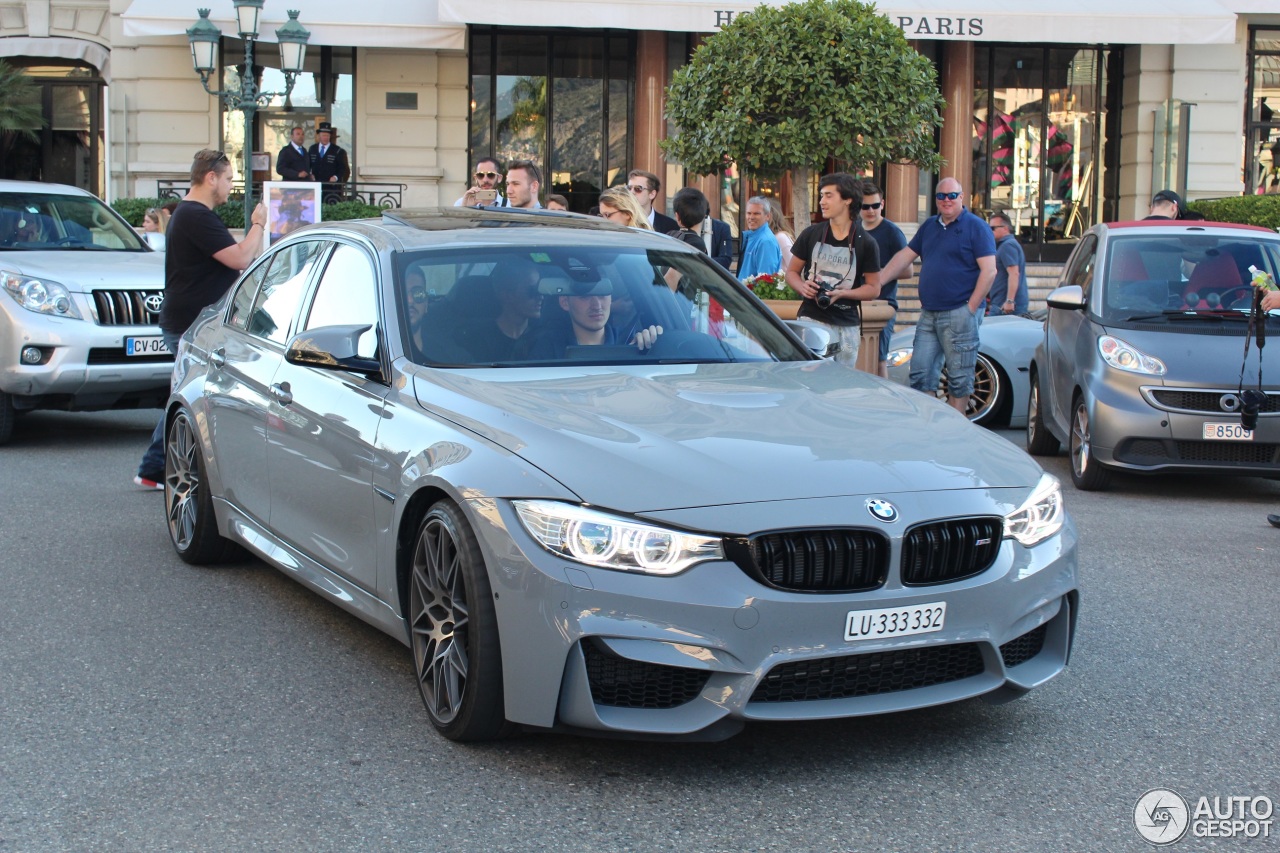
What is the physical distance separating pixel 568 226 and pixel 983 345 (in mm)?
7173

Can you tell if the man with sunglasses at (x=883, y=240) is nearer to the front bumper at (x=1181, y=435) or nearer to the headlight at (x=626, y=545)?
the front bumper at (x=1181, y=435)

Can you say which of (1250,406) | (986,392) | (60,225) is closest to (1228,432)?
(1250,406)

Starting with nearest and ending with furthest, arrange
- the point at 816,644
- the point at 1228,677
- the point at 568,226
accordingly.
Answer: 1. the point at 816,644
2. the point at 1228,677
3. the point at 568,226

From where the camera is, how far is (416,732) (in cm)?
445

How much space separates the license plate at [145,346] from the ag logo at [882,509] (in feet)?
25.0

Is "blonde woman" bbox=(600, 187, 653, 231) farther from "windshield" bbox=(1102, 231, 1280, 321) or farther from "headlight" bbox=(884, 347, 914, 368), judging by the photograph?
"headlight" bbox=(884, 347, 914, 368)

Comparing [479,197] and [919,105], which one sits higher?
[919,105]

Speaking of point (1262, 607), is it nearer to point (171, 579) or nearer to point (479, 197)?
point (171, 579)

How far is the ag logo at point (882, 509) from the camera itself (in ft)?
13.0

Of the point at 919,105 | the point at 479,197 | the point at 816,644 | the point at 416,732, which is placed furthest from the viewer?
the point at 919,105

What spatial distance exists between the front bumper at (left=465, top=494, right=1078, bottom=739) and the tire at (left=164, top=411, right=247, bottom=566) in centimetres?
285

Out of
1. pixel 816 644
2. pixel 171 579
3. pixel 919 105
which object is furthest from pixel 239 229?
pixel 816 644

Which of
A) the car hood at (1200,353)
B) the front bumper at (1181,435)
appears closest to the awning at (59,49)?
the car hood at (1200,353)

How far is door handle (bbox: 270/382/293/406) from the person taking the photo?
5.50m
